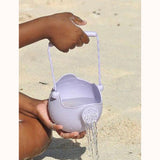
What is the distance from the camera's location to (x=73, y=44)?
5.53 ft

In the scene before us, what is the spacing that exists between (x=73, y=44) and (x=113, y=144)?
1.99 ft

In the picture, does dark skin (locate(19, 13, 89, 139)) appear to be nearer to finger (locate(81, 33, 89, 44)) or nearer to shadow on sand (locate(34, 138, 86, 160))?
finger (locate(81, 33, 89, 44))

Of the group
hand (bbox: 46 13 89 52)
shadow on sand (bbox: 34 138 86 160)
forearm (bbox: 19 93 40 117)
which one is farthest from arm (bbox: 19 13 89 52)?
shadow on sand (bbox: 34 138 86 160)

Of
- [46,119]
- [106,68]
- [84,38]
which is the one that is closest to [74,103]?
Answer: [46,119]

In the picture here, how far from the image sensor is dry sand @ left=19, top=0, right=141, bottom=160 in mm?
2139

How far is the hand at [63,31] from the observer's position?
1661mm

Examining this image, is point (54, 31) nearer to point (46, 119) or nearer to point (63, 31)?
point (63, 31)

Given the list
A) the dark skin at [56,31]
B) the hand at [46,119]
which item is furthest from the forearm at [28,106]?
the dark skin at [56,31]

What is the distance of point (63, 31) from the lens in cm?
166

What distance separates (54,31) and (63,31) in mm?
28

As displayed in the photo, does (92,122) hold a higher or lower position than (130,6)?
higher
